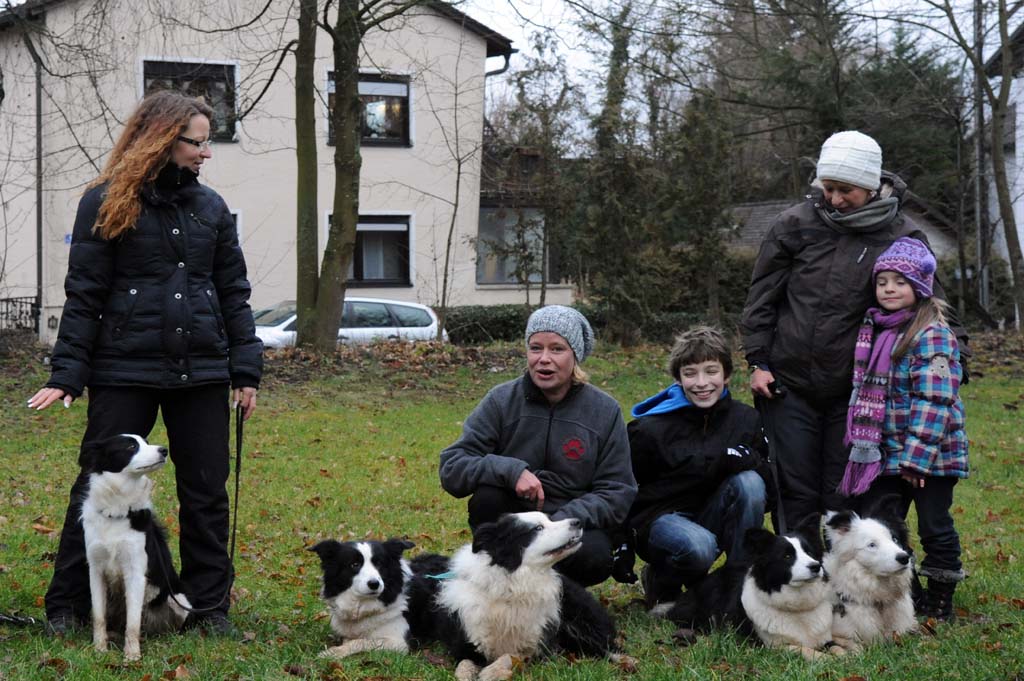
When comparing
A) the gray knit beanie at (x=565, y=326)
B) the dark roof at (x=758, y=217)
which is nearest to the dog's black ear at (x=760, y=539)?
the gray knit beanie at (x=565, y=326)

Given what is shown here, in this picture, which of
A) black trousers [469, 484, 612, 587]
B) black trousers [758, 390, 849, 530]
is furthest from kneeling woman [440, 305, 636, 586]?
black trousers [758, 390, 849, 530]

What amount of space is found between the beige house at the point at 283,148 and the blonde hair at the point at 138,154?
16288mm

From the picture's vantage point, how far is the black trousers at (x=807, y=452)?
518 cm

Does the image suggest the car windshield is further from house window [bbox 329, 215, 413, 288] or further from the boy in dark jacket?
the boy in dark jacket

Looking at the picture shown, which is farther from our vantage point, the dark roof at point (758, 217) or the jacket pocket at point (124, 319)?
the dark roof at point (758, 217)

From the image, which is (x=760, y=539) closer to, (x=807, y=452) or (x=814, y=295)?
(x=807, y=452)

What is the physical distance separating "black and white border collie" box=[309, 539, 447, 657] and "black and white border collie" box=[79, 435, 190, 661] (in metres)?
0.71

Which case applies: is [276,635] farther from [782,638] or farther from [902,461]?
[902,461]

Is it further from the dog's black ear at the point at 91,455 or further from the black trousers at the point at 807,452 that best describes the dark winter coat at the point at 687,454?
the dog's black ear at the point at 91,455

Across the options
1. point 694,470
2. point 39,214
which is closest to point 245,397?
point 694,470

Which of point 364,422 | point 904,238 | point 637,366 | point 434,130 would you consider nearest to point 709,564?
point 904,238

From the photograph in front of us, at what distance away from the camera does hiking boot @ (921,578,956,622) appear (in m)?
5.12

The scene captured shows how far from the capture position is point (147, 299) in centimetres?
444

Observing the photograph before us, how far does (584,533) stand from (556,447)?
40cm
